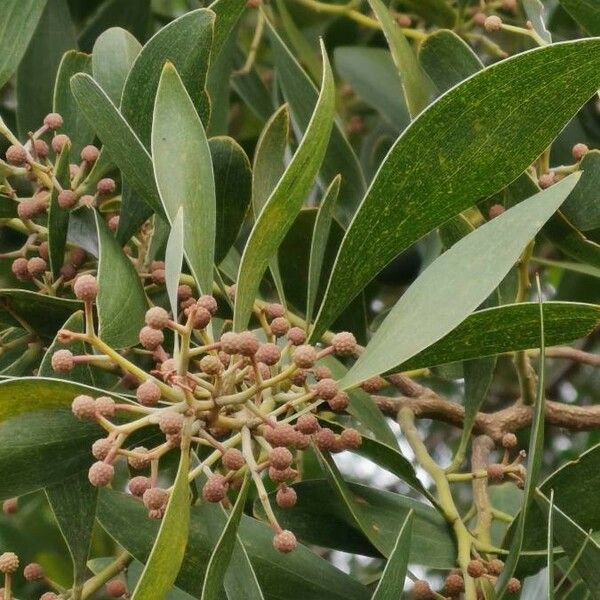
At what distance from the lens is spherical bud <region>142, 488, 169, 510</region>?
0.94m

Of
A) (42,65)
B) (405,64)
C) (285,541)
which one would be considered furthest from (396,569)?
(42,65)

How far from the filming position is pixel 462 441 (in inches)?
55.6

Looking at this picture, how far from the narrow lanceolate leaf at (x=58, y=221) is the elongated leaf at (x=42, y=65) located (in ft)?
1.40

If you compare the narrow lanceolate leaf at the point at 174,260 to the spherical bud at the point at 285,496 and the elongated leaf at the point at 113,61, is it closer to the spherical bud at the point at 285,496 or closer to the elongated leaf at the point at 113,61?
the spherical bud at the point at 285,496

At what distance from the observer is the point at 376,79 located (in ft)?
6.05

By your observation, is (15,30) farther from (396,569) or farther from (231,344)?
(396,569)

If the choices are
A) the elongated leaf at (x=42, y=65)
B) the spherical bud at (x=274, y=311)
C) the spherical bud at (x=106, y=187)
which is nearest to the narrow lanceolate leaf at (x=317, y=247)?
the spherical bud at (x=274, y=311)

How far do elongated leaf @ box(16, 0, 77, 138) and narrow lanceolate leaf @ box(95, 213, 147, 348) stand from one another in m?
0.60

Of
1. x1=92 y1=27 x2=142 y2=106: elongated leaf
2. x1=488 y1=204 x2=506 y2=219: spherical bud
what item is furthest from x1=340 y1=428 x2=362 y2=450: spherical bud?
x1=92 y1=27 x2=142 y2=106: elongated leaf

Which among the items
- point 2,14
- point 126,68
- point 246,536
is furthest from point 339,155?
point 246,536

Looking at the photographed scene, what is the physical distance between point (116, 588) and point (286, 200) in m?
0.56

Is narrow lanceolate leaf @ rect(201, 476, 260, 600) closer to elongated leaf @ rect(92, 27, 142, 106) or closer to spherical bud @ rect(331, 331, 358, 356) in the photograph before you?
spherical bud @ rect(331, 331, 358, 356)

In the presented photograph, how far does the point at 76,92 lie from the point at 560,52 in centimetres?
42

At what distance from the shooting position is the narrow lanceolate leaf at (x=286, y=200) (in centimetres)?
98
